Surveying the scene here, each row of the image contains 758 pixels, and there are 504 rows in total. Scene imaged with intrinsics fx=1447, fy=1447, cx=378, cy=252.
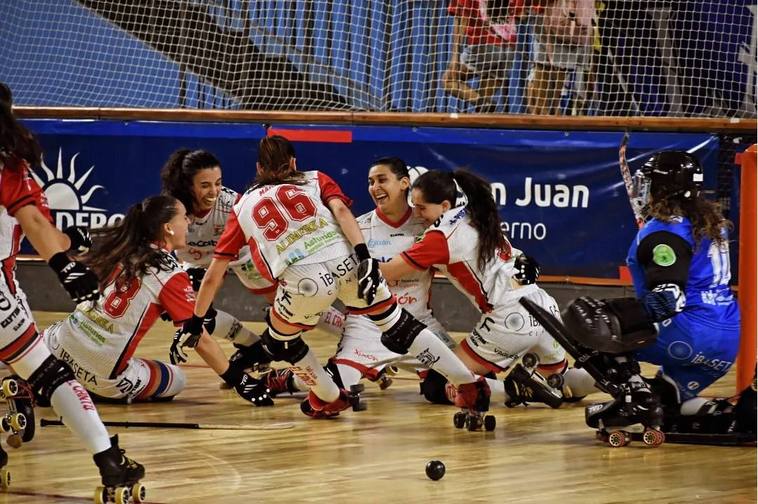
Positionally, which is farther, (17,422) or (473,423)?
(473,423)

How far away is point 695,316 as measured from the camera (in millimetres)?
5898

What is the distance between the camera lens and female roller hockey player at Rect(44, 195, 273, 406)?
6.48m

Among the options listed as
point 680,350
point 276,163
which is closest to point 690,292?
point 680,350

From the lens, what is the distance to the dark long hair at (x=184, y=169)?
7680 millimetres

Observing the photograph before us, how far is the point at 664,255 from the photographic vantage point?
5699 millimetres

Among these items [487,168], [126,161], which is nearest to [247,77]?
[126,161]

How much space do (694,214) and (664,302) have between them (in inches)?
18.2

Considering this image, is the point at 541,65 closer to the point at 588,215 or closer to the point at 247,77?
the point at 588,215

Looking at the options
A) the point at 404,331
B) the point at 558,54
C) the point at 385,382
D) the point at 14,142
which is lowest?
the point at 385,382

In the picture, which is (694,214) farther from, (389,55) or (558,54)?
(389,55)

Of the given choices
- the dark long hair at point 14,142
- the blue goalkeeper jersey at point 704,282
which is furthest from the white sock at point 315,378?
the dark long hair at point 14,142

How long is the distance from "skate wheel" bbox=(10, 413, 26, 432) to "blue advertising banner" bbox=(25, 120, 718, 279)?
452 centimetres

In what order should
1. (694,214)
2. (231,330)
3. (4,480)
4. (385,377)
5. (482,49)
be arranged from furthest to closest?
(482,49) < (231,330) < (385,377) < (694,214) < (4,480)

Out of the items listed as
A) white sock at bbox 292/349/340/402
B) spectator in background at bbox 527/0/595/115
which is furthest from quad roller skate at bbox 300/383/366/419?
spectator in background at bbox 527/0/595/115
